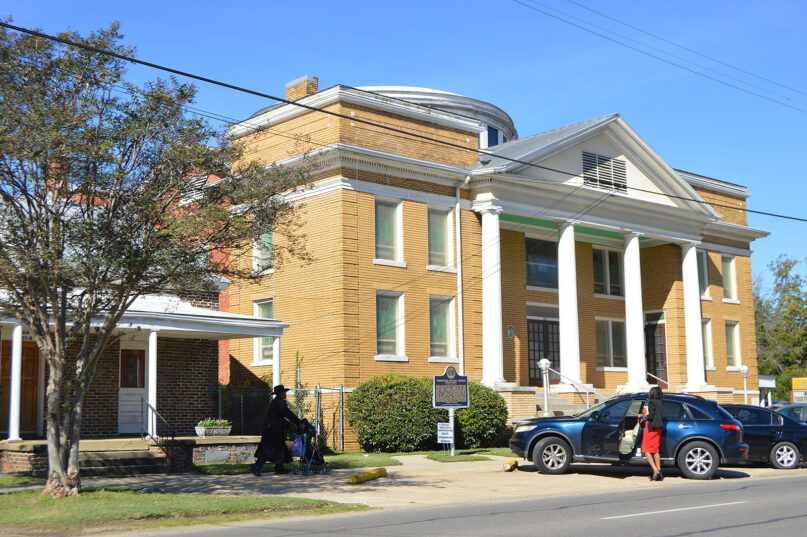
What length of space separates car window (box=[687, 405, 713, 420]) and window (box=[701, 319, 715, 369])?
19241 millimetres

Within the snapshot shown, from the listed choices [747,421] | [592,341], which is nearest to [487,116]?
[592,341]

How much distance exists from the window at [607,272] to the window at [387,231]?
10983 mm

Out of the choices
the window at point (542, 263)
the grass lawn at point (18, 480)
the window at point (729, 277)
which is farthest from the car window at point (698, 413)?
the window at point (729, 277)

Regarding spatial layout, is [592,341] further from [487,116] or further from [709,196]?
[487,116]

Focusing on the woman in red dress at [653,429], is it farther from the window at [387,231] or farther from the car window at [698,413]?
the window at [387,231]

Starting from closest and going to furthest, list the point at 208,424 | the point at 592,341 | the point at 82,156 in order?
the point at 82,156 → the point at 208,424 → the point at 592,341

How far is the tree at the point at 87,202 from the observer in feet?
43.0

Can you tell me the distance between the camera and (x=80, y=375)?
1380cm

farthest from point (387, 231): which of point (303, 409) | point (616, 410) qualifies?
point (616, 410)

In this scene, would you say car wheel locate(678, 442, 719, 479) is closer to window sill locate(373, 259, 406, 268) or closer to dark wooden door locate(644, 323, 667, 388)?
window sill locate(373, 259, 406, 268)

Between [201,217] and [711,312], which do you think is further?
[711,312]

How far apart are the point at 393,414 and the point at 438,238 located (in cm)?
648

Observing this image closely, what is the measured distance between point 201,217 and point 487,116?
31.6m

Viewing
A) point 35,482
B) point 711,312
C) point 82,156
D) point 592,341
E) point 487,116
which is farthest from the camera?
point 487,116
